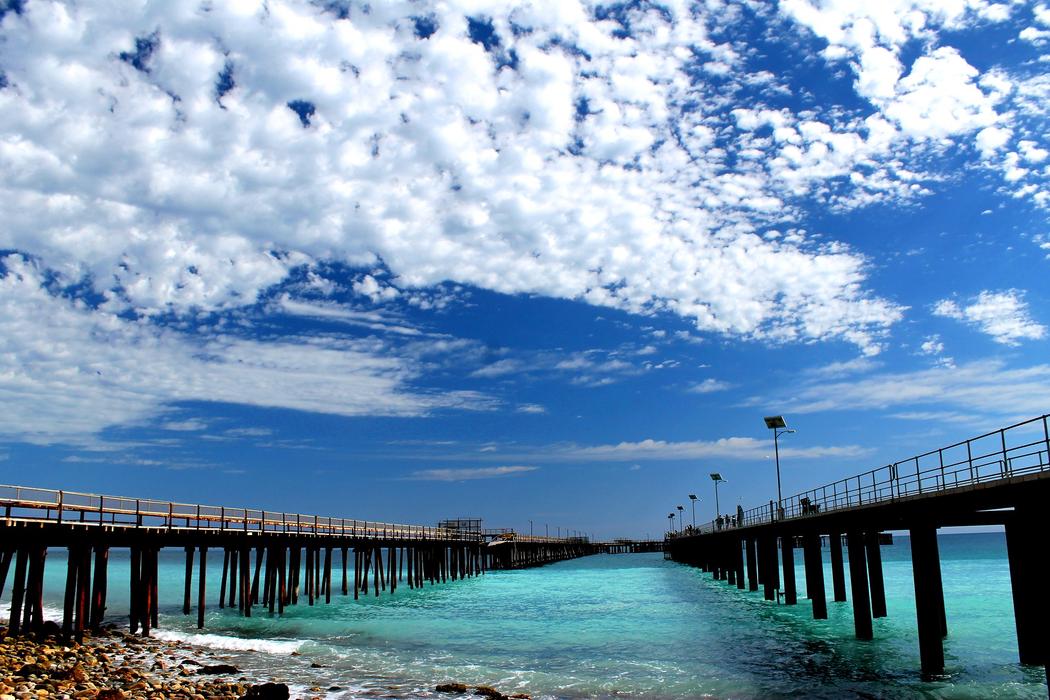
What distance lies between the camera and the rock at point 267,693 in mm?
17391

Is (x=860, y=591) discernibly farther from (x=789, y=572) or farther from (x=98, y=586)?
(x=98, y=586)

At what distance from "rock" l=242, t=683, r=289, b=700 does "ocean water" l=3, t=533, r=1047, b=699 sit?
183 cm

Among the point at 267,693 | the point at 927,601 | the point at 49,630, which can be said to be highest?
the point at 927,601

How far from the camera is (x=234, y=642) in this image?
1080 inches

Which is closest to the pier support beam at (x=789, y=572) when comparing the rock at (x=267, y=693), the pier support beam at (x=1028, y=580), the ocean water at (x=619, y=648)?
the ocean water at (x=619, y=648)

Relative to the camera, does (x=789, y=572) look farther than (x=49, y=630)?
Yes

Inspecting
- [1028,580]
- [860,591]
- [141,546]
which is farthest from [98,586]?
[1028,580]

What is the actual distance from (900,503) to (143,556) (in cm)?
2546

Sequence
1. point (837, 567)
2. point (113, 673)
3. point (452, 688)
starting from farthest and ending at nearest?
point (837, 567) < point (452, 688) < point (113, 673)

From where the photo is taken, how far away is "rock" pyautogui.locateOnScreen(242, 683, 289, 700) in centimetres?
1739

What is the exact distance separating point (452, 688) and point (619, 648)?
923 centimetres

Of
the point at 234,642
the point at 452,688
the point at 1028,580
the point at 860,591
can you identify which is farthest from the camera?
the point at 234,642

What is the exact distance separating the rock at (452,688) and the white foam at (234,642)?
309 inches

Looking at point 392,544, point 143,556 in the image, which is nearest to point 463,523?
point 392,544
